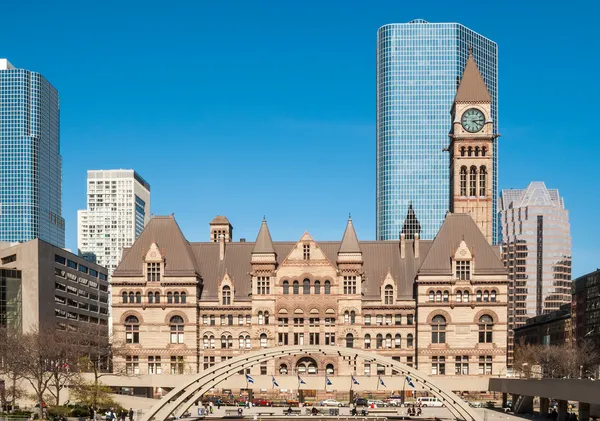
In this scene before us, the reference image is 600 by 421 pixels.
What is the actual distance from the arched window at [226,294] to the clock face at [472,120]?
1733 inches

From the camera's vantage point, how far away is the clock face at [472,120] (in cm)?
14675

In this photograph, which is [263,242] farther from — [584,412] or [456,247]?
[584,412]

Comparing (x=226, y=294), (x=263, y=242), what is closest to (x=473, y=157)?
(x=263, y=242)

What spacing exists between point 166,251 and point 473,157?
4741 cm

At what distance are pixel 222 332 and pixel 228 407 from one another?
17.2 meters

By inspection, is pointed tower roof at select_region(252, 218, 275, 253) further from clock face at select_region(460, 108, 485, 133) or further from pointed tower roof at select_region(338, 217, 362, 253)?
clock face at select_region(460, 108, 485, 133)

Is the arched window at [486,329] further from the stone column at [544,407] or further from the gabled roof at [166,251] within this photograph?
the gabled roof at [166,251]

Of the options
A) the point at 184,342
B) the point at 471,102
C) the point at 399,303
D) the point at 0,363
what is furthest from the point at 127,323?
the point at 471,102

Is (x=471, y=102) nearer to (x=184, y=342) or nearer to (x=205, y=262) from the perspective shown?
(x=205, y=262)

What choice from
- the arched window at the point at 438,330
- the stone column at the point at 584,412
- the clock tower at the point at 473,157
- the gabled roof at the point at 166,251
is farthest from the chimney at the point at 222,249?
the stone column at the point at 584,412

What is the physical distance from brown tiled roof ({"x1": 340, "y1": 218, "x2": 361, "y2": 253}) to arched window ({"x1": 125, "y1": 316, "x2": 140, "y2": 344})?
1160 inches

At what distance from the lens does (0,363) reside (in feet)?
400

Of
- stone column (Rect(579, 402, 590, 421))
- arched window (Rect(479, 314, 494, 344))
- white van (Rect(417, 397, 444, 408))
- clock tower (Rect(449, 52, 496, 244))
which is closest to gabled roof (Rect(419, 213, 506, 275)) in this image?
arched window (Rect(479, 314, 494, 344))

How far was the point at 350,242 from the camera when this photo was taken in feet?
431
